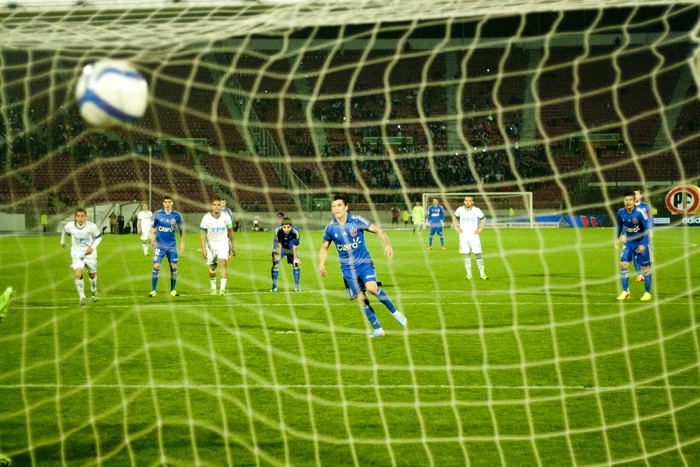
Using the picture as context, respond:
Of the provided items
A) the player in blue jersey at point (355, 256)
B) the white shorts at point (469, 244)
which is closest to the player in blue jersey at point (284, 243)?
the white shorts at point (469, 244)

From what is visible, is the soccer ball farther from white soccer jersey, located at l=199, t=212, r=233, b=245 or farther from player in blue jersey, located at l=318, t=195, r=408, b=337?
white soccer jersey, located at l=199, t=212, r=233, b=245

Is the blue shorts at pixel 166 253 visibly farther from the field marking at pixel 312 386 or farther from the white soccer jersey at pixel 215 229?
the field marking at pixel 312 386

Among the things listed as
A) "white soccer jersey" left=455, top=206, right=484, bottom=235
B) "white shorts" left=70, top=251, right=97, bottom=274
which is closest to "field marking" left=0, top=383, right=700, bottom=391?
"white shorts" left=70, top=251, right=97, bottom=274

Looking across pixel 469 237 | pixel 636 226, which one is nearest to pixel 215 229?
pixel 469 237

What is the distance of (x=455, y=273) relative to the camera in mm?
15297

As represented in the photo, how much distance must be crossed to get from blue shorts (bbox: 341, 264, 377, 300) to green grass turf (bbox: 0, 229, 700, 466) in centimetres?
51

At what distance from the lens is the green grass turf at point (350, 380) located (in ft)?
15.2

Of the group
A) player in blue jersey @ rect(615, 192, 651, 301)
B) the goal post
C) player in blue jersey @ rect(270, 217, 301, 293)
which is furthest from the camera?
the goal post

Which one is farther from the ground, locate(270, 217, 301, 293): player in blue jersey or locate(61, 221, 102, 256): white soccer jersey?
locate(61, 221, 102, 256): white soccer jersey

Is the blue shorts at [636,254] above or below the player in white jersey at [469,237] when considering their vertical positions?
below

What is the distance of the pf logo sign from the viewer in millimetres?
9992

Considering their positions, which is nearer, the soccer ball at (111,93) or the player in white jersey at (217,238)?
the soccer ball at (111,93)

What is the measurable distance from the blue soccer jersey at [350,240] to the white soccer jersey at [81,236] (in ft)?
14.1

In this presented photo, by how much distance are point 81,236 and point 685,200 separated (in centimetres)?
834
